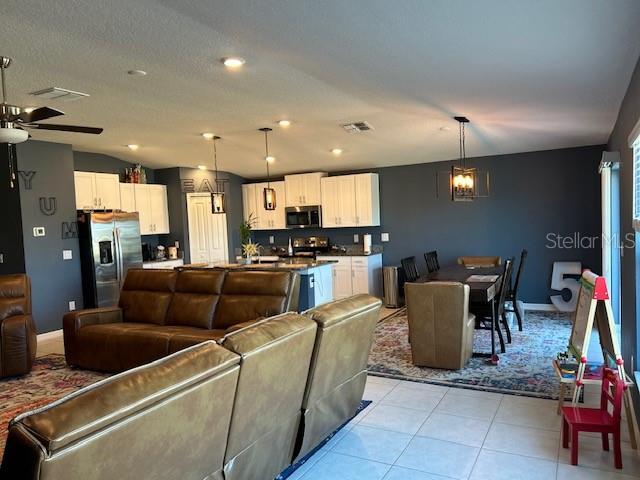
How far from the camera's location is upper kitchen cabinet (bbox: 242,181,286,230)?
896 centimetres

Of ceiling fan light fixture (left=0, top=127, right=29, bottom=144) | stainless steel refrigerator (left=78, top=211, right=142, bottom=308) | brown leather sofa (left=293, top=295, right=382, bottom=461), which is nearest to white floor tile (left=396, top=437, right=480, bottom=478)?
brown leather sofa (left=293, top=295, right=382, bottom=461)

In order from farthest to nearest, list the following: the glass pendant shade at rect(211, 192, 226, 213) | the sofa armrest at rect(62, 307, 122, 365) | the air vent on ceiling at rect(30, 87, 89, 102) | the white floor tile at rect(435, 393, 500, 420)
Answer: the glass pendant shade at rect(211, 192, 226, 213) < the sofa armrest at rect(62, 307, 122, 365) < the air vent on ceiling at rect(30, 87, 89, 102) < the white floor tile at rect(435, 393, 500, 420)

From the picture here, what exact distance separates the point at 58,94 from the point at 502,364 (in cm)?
475

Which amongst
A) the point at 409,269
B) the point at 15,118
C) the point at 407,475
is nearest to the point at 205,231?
the point at 409,269

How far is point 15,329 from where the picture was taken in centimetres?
459

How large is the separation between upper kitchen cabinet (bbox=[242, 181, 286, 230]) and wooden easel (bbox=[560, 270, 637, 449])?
635cm

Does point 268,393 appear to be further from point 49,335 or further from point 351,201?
point 351,201

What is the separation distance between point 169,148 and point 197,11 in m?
4.55

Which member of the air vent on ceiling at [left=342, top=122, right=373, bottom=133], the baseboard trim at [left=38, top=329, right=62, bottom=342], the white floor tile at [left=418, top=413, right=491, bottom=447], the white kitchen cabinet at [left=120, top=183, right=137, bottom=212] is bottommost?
the white floor tile at [left=418, top=413, right=491, bottom=447]

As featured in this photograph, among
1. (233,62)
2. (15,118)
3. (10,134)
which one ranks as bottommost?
(10,134)

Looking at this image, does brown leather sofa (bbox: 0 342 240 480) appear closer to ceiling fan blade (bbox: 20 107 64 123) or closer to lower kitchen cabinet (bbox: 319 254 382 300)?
ceiling fan blade (bbox: 20 107 64 123)

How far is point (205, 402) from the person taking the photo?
176 centimetres

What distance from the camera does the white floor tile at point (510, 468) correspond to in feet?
8.51

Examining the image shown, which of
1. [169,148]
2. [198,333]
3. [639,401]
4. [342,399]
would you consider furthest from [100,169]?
[639,401]
